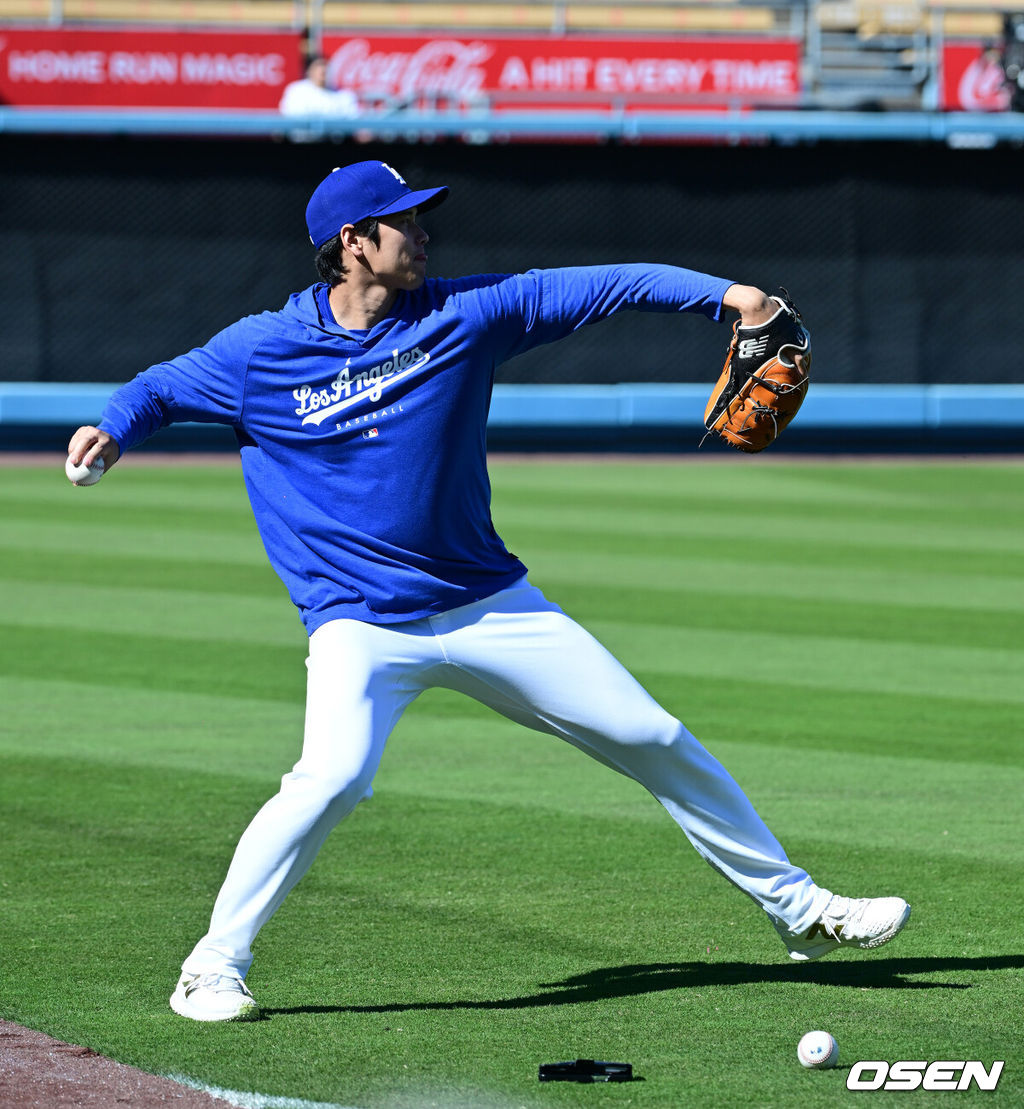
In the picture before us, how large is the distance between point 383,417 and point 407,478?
0.15m

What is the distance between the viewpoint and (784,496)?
1717 cm

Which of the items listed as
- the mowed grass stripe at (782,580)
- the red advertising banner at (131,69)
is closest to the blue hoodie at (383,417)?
the mowed grass stripe at (782,580)

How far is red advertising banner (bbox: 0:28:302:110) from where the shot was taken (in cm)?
2489

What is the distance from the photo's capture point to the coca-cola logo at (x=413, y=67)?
26.0m

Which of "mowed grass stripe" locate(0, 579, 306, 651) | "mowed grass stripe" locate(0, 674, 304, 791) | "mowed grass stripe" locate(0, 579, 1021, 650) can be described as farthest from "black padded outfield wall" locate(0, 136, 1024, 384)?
"mowed grass stripe" locate(0, 674, 304, 791)

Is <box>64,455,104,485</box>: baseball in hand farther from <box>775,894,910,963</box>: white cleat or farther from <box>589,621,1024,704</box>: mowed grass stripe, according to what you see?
<box>589,621,1024,704</box>: mowed grass stripe

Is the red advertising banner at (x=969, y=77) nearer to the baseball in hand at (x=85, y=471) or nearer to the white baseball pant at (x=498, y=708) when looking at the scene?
the white baseball pant at (x=498, y=708)

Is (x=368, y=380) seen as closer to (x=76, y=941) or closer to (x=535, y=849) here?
(x=76, y=941)

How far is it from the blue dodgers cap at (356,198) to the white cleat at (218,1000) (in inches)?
66.5

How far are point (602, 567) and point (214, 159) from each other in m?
8.95

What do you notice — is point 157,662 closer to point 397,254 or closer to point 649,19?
point 397,254

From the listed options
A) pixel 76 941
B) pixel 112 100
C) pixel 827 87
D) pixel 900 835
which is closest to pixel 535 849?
pixel 900 835

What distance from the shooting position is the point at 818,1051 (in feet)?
13.3

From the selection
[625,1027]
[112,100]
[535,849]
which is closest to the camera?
[625,1027]
